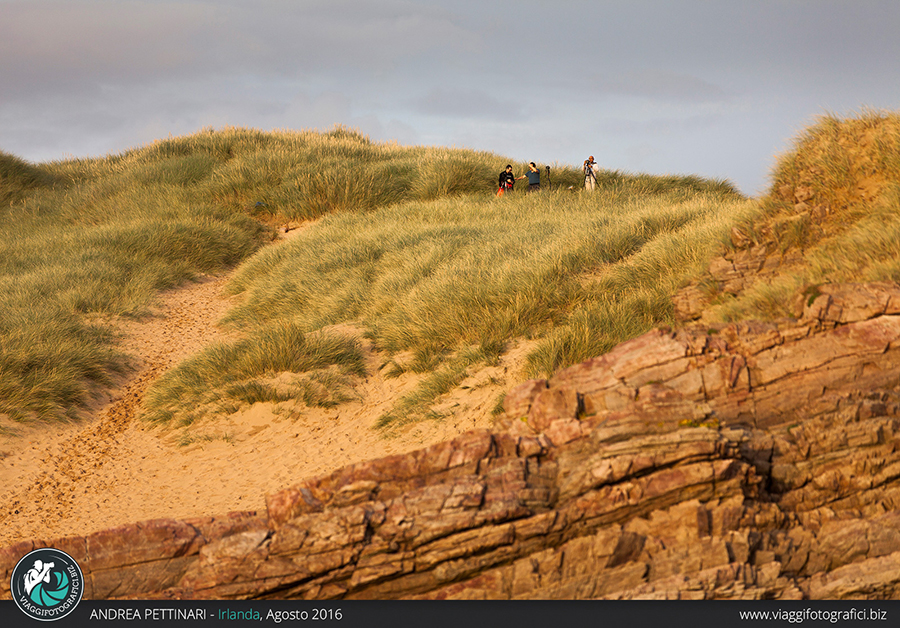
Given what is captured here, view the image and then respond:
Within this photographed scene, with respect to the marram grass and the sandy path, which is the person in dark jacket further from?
the sandy path

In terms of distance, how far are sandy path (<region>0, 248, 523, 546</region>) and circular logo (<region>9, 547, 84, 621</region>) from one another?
2.38m

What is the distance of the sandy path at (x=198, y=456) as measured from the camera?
23.2ft

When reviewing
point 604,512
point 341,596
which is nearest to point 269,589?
point 341,596

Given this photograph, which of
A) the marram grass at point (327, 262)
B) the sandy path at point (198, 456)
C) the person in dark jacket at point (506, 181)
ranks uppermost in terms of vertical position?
the person in dark jacket at point (506, 181)

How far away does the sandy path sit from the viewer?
23.2 feet

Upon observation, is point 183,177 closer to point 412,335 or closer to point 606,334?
point 412,335

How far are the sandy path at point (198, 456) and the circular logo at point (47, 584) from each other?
2380 mm

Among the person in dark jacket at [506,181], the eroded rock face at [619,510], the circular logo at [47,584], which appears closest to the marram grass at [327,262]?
the person in dark jacket at [506,181]

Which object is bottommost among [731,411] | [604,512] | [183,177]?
[604,512]

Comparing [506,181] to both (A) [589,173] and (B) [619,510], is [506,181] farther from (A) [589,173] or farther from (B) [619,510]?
(B) [619,510]

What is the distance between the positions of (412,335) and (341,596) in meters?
5.57

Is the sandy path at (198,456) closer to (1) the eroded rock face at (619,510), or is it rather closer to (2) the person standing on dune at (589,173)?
(1) the eroded rock face at (619,510)

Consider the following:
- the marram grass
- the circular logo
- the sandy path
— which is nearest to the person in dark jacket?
the marram grass

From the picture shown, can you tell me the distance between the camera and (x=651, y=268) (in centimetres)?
920
